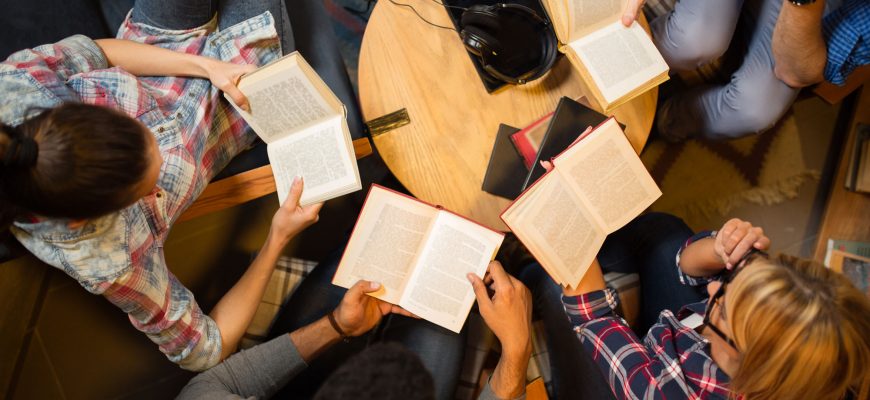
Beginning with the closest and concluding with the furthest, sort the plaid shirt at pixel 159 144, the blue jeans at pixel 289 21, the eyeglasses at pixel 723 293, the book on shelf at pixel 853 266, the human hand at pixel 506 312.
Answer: the plaid shirt at pixel 159 144 < the eyeglasses at pixel 723 293 < the human hand at pixel 506 312 < the blue jeans at pixel 289 21 < the book on shelf at pixel 853 266

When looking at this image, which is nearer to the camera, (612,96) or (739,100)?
(612,96)

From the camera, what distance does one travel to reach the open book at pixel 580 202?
122 cm

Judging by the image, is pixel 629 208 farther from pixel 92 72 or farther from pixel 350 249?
pixel 92 72

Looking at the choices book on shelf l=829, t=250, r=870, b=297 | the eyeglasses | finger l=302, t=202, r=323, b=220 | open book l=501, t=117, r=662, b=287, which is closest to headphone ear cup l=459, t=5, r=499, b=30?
open book l=501, t=117, r=662, b=287

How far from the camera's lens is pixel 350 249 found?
1280mm

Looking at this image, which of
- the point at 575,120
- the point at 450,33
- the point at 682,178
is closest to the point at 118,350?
the point at 450,33

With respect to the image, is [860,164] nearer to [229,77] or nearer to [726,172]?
[726,172]

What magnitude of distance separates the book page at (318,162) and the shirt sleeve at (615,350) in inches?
24.0

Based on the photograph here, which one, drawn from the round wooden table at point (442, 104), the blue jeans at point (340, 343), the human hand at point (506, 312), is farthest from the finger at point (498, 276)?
the blue jeans at point (340, 343)

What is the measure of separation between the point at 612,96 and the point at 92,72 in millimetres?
1175

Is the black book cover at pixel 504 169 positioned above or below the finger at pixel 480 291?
above

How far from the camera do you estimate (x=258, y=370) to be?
128 cm

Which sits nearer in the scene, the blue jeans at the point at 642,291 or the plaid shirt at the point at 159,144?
the plaid shirt at the point at 159,144

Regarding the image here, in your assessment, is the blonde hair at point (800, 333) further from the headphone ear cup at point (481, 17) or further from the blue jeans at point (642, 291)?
the headphone ear cup at point (481, 17)
